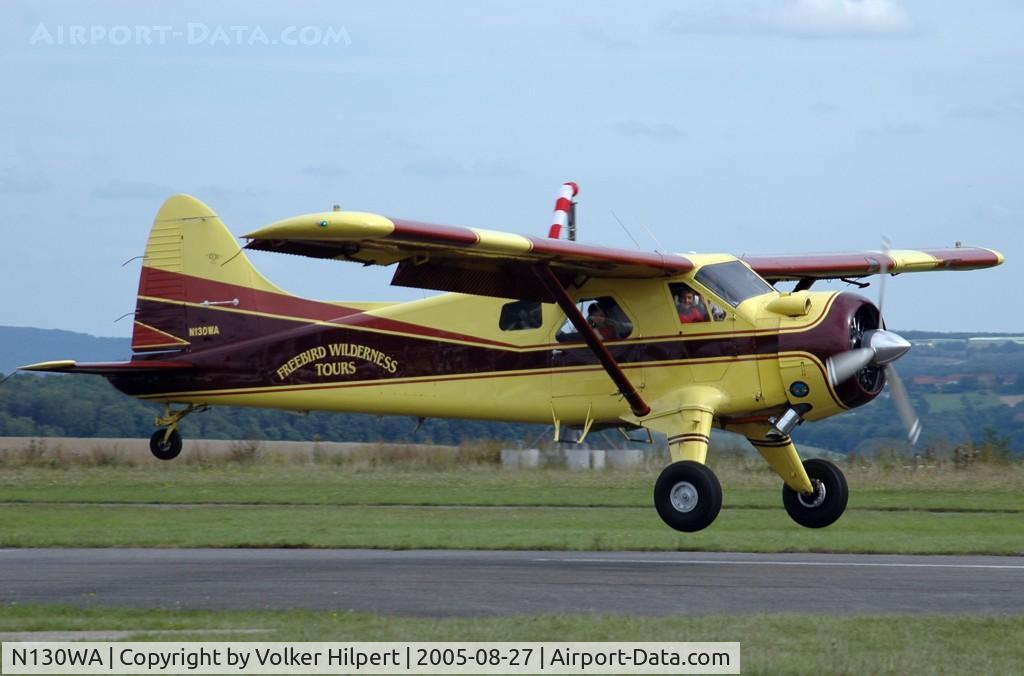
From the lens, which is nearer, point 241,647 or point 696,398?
point 241,647

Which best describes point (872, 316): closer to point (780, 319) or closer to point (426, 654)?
point (780, 319)

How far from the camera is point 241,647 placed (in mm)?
10742

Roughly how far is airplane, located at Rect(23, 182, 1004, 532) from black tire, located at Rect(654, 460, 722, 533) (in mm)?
18

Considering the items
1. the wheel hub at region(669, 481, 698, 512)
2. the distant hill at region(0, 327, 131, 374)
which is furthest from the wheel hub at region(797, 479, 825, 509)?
the distant hill at region(0, 327, 131, 374)

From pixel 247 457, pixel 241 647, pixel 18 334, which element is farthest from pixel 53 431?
pixel 18 334

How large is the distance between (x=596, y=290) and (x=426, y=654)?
312 inches

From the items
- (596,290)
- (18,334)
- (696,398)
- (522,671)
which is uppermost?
(18,334)

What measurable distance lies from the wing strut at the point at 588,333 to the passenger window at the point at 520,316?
0.86m

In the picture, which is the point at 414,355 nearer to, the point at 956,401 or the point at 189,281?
the point at 189,281

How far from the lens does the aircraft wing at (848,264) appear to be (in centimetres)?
2053

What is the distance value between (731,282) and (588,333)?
1789 mm

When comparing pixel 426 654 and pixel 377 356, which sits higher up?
pixel 377 356

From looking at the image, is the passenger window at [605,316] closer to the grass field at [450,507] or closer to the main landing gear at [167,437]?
the grass field at [450,507]

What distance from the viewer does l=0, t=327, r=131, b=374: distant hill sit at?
8725 centimetres
